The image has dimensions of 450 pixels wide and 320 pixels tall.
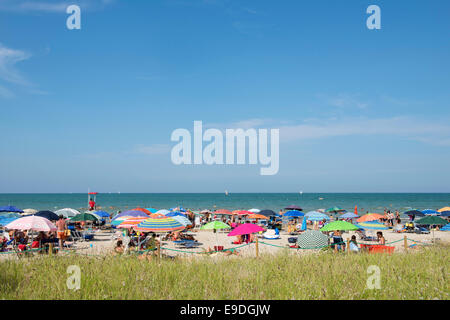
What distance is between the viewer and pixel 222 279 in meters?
7.14

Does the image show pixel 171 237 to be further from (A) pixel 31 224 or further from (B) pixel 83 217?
(A) pixel 31 224

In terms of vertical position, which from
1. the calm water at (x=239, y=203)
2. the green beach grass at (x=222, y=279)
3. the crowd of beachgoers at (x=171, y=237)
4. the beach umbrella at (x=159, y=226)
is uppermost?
the beach umbrella at (x=159, y=226)

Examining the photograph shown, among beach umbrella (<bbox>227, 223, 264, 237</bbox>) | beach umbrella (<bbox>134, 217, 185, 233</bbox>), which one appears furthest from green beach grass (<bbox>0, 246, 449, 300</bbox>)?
beach umbrella (<bbox>227, 223, 264, 237</bbox>)

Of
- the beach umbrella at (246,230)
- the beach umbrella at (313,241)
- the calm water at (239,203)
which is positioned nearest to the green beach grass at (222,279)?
the beach umbrella at (313,241)

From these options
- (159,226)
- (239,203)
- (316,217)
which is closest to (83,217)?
(159,226)

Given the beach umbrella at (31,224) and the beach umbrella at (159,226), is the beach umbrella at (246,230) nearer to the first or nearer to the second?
the beach umbrella at (159,226)

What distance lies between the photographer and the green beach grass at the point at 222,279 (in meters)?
6.20

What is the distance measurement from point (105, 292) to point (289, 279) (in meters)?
3.99

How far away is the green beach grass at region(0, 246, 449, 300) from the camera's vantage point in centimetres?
620

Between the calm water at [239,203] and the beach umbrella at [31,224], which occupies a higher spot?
the beach umbrella at [31,224]

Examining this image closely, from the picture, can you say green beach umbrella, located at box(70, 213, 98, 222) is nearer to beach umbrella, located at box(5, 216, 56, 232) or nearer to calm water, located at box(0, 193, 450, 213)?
beach umbrella, located at box(5, 216, 56, 232)
